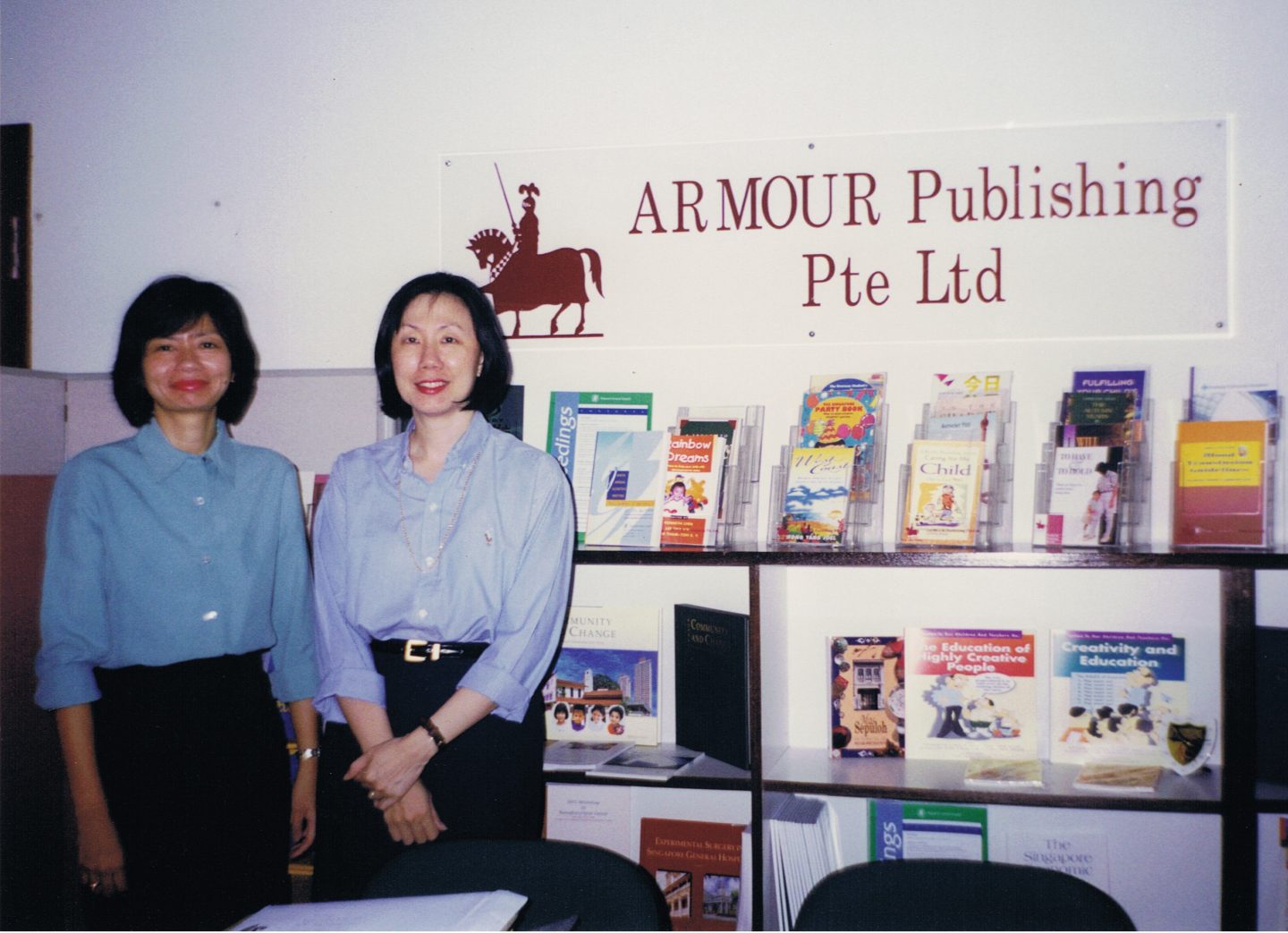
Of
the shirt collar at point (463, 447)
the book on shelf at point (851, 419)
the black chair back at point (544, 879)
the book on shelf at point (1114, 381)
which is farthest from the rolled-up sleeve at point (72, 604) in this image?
the book on shelf at point (1114, 381)

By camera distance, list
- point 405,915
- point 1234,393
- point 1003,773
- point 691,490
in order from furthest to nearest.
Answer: point 691,490
point 1234,393
point 1003,773
point 405,915

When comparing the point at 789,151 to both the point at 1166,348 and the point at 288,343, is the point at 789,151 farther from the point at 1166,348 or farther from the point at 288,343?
the point at 288,343

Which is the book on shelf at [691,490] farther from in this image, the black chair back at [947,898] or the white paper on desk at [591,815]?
the black chair back at [947,898]

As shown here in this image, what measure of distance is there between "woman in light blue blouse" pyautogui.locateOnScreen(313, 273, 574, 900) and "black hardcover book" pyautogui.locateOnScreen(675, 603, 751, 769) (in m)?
0.41

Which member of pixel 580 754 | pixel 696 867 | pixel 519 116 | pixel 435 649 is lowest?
pixel 696 867

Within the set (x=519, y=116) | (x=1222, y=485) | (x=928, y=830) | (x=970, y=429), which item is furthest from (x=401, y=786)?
(x=1222, y=485)

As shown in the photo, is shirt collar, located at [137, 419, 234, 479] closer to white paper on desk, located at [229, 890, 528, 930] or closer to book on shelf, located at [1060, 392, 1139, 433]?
white paper on desk, located at [229, 890, 528, 930]

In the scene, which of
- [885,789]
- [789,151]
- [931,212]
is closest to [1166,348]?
[931,212]

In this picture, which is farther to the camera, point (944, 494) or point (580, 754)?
point (580, 754)

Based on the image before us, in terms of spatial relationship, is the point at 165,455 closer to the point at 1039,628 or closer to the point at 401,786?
the point at 401,786

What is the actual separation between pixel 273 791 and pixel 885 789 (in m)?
1.37

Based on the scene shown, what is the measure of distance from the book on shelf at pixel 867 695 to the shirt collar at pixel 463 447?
3.38 feet

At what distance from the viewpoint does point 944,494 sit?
77.6 inches

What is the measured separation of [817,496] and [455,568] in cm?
89
